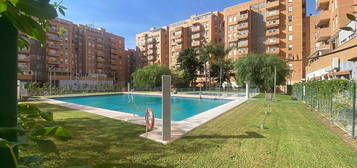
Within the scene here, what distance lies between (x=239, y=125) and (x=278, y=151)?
2888 millimetres

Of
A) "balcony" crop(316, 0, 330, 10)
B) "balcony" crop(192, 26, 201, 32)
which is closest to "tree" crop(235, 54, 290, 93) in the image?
"balcony" crop(316, 0, 330, 10)

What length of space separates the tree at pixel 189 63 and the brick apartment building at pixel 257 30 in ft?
41.2

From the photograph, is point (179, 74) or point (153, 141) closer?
point (153, 141)

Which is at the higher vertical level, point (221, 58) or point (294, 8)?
point (294, 8)

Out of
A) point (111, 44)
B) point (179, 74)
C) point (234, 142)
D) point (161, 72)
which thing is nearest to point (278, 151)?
point (234, 142)

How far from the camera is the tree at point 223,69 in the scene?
46.5 metres

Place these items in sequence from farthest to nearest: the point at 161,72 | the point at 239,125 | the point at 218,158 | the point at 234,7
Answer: the point at 234,7
the point at 161,72
the point at 239,125
the point at 218,158

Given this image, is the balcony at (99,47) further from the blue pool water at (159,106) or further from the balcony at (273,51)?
the balcony at (273,51)

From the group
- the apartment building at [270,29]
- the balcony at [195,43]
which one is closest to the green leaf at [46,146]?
the apartment building at [270,29]

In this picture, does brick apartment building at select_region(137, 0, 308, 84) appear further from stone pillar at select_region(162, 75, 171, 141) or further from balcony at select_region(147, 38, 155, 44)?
stone pillar at select_region(162, 75, 171, 141)

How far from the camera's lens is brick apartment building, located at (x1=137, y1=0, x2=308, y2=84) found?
4438cm

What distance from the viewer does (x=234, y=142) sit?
555 cm

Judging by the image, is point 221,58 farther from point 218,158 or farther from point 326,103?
point 218,158

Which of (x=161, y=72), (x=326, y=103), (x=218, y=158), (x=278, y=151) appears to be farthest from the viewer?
(x=161, y=72)
